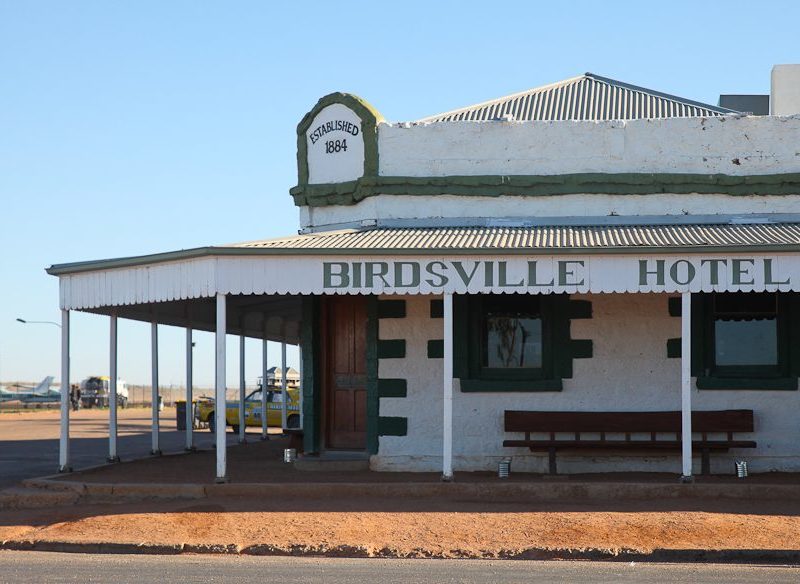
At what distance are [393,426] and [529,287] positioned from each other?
3.16m

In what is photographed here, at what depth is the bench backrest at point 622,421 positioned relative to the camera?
15273mm

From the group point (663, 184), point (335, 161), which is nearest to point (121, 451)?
point (335, 161)

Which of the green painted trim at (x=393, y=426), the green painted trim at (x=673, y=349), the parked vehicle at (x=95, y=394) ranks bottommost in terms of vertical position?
the parked vehicle at (x=95, y=394)

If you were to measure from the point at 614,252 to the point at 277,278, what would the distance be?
4.09m

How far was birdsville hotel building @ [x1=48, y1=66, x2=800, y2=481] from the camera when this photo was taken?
1440 centimetres

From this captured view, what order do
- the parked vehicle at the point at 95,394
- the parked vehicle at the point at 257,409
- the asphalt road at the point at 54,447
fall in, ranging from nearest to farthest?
the asphalt road at the point at 54,447, the parked vehicle at the point at 257,409, the parked vehicle at the point at 95,394

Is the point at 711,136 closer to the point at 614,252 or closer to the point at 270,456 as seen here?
the point at 614,252

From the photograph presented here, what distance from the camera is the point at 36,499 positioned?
14.5m

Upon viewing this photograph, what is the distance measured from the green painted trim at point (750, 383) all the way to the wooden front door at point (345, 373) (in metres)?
4.76

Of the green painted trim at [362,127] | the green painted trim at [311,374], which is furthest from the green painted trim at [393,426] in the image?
the green painted trim at [362,127]

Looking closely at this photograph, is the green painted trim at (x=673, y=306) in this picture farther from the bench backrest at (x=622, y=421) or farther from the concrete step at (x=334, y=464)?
the concrete step at (x=334, y=464)

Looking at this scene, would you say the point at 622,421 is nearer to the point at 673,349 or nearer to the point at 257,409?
the point at 673,349

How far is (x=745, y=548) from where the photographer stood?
11156mm

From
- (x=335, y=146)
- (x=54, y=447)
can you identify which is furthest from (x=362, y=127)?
(x=54, y=447)
